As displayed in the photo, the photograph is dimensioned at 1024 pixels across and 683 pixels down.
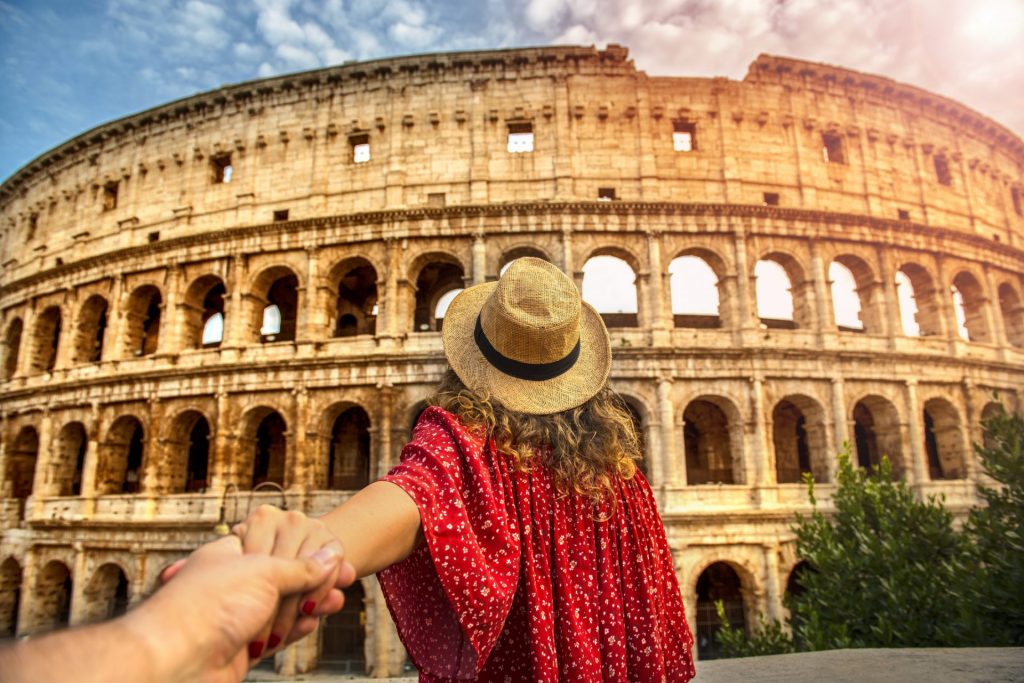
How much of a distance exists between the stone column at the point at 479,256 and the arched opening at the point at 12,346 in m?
15.9

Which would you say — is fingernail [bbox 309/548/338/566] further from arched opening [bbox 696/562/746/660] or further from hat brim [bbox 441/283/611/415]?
arched opening [bbox 696/562/746/660]

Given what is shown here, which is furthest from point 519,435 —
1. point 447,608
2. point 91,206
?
point 91,206

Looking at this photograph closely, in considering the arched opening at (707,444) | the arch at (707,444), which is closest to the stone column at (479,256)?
the arch at (707,444)

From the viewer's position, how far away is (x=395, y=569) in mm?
1797

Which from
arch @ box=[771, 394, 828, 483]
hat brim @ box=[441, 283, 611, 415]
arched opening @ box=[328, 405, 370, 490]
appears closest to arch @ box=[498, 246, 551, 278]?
arched opening @ box=[328, 405, 370, 490]

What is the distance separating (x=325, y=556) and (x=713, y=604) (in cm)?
1630

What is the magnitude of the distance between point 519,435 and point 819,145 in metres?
18.2

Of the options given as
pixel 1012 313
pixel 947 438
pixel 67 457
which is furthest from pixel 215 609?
pixel 1012 313

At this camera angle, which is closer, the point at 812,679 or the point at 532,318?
the point at 532,318

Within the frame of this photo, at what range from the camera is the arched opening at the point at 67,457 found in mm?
16359

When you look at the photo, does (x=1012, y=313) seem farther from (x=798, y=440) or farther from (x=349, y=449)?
(x=349, y=449)

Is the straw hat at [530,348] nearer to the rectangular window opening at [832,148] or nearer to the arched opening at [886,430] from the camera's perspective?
the arched opening at [886,430]

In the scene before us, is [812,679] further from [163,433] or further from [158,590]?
[163,433]

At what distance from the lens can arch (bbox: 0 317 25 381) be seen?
1895 cm
